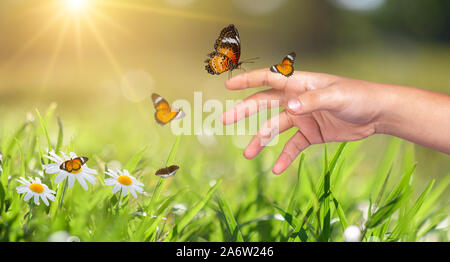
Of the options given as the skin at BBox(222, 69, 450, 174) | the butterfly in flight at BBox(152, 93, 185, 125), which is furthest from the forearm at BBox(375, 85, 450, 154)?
the butterfly in flight at BBox(152, 93, 185, 125)

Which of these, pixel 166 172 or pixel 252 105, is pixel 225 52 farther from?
pixel 166 172

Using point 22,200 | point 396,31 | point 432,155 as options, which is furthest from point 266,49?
point 22,200

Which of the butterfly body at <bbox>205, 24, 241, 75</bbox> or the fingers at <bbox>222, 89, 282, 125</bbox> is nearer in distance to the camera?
the butterfly body at <bbox>205, 24, 241, 75</bbox>

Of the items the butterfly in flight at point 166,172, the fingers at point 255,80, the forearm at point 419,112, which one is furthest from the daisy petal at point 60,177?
the forearm at point 419,112

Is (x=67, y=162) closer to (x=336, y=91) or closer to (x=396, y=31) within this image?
(x=336, y=91)

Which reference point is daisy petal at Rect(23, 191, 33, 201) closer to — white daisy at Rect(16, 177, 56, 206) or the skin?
white daisy at Rect(16, 177, 56, 206)

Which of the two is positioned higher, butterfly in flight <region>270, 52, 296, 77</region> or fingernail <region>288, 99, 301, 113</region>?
butterfly in flight <region>270, 52, 296, 77</region>
